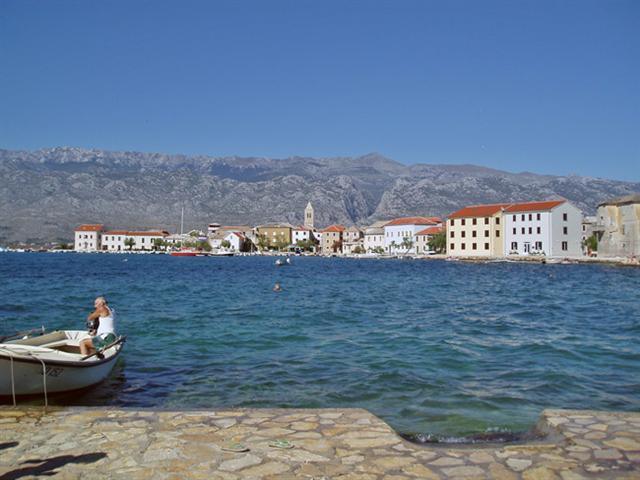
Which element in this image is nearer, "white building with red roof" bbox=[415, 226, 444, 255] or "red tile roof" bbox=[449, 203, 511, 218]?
"red tile roof" bbox=[449, 203, 511, 218]

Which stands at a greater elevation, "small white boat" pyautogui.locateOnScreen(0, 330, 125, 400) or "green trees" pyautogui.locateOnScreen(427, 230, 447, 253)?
"green trees" pyautogui.locateOnScreen(427, 230, 447, 253)

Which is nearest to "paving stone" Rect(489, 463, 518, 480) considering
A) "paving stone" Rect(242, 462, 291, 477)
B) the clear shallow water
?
"paving stone" Rect(242, 462, 291, 477)

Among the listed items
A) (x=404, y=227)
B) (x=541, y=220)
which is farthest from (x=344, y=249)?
(x=541, y=220)

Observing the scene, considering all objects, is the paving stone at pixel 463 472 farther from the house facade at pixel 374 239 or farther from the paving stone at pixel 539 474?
the house facade at pixel 374 239

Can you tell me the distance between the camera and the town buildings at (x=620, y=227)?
88.4 m

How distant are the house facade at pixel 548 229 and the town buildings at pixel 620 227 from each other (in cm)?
514

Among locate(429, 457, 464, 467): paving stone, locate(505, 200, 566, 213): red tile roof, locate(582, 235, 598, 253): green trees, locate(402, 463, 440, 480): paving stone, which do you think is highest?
locate(505, 200, 566, 213): red tile roof

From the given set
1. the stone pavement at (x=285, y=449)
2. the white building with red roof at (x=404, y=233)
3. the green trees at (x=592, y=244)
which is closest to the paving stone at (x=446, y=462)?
the stone pavement at (x=285, y=449)

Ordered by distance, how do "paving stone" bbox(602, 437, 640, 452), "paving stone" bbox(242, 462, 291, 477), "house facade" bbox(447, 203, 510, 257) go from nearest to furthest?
"paving stone" bbox(242, 462, 291, 477)
"paving stone" bbox(602, 437, 640, 452)
"house facade" bbox(447, 203, 510, 257)

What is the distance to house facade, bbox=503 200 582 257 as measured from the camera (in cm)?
9862

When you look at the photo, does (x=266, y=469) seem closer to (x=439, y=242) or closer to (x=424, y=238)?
(x=439, y=242)

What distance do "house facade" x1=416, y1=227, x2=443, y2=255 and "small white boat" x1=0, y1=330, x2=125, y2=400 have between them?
444 feet

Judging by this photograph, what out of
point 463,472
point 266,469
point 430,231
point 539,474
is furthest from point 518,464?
point 430,231

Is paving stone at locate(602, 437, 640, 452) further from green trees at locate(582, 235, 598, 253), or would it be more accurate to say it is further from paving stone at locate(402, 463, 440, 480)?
green trees at locate(582, 235, 598, 253)
